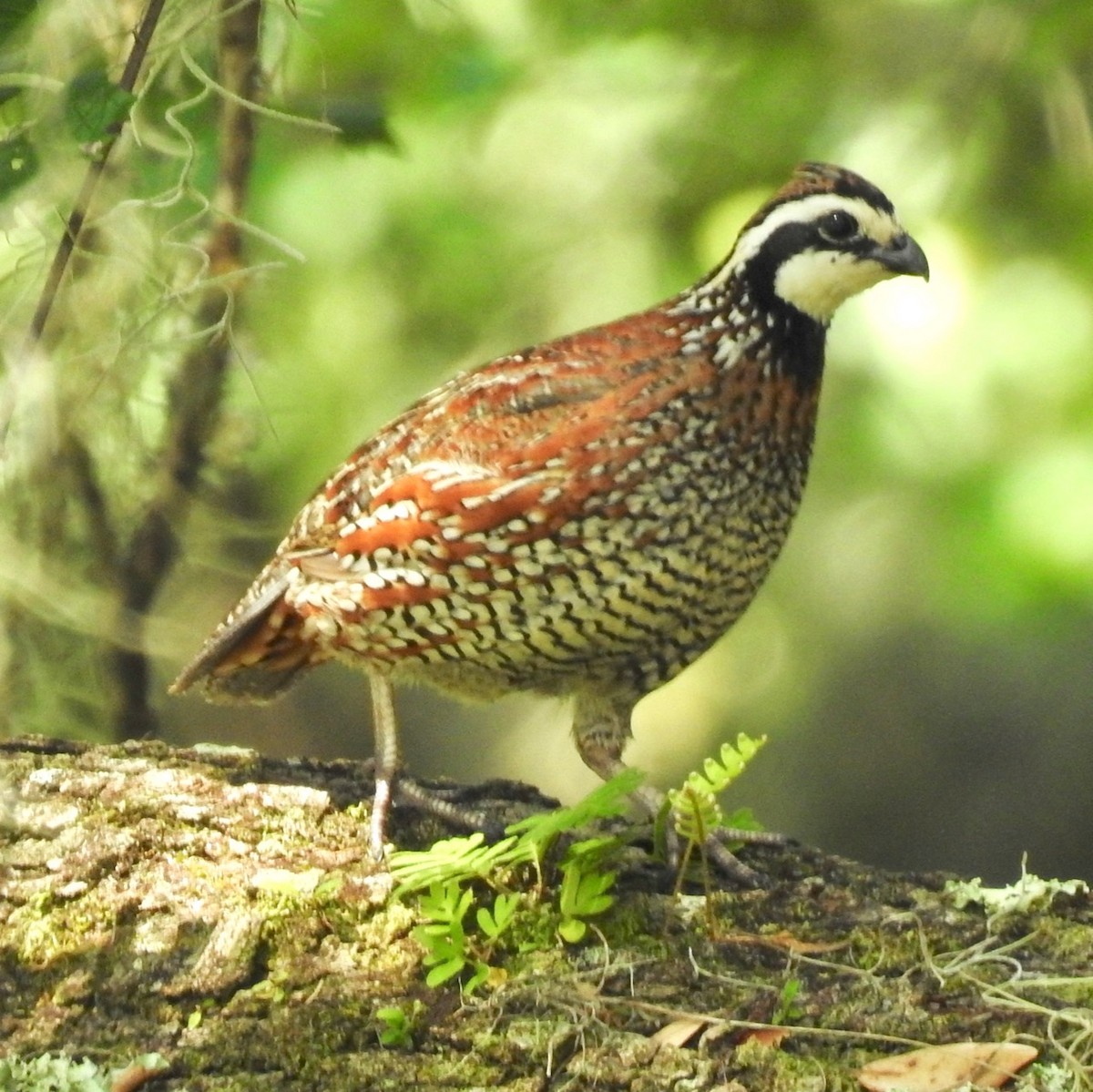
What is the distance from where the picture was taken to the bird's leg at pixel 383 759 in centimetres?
284

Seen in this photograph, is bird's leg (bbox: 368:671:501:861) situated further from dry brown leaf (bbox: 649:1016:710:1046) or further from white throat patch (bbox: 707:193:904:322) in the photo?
white throat patch (bbox: 707:193:904:322)

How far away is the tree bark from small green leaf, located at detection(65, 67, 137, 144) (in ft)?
4.21

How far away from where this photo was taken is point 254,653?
3.22 metres

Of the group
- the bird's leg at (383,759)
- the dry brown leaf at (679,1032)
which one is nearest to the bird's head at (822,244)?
the bird's leg at (383,759)

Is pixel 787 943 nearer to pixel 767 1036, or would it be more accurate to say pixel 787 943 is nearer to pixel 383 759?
pixel 767 1036

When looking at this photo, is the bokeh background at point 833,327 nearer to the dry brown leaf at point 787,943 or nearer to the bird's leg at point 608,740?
the bird's leg at point 608,740

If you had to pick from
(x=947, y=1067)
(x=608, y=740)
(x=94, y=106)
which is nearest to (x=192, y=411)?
(x=608, y=740)

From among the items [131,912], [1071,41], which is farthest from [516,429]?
[1071,41]

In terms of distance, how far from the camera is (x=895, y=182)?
4.04 m

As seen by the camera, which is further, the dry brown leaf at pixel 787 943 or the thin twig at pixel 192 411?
the thin twig at pixel 192 411

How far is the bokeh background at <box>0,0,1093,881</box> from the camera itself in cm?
390

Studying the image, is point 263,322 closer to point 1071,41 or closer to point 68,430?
point 68,430

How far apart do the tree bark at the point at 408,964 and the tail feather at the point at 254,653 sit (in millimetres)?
307

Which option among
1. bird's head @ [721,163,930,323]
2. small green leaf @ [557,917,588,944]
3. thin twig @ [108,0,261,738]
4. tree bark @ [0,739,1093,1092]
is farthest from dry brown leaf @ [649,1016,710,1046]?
thin twig @ [108,0,261,738]
